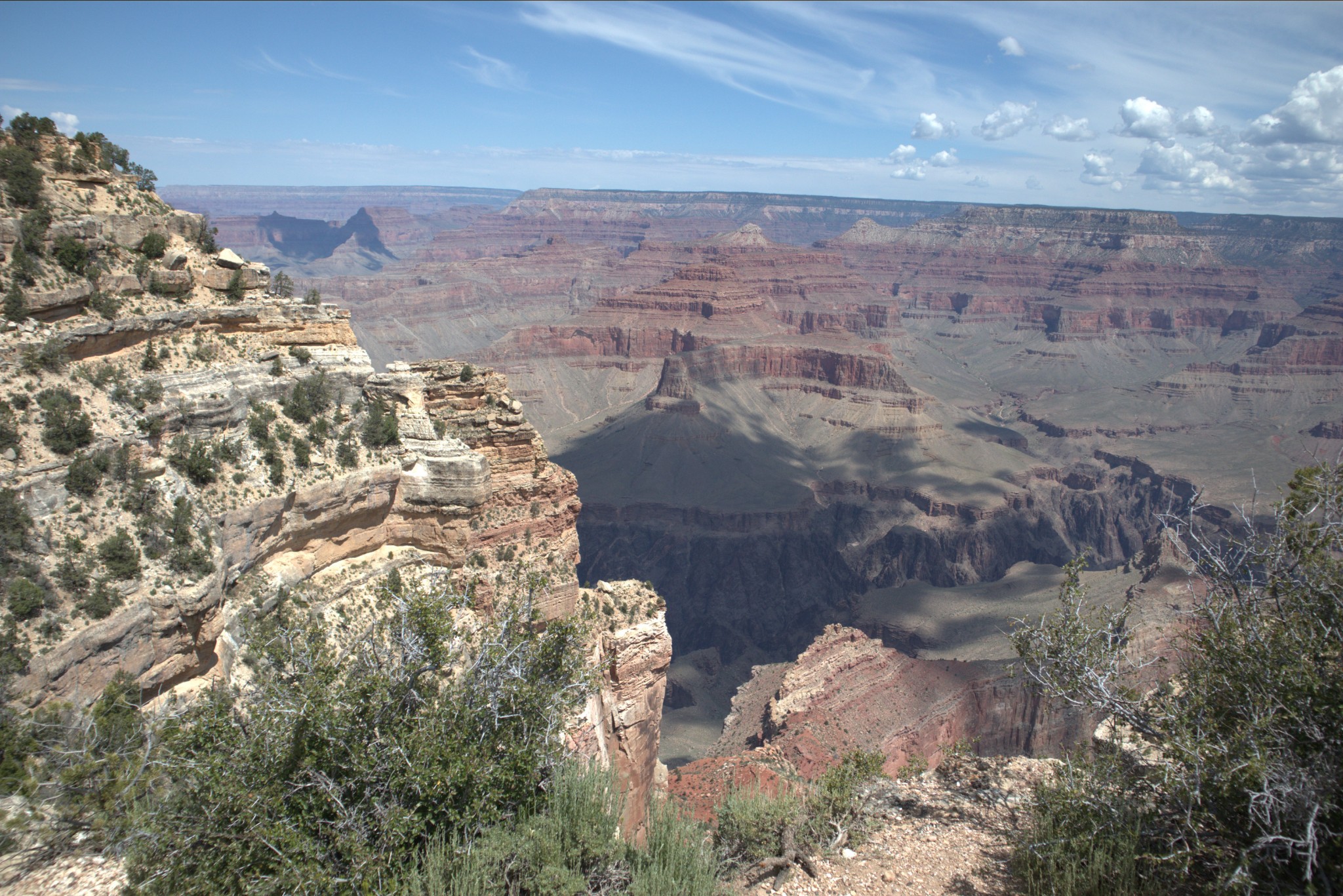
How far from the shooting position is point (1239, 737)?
396 inches

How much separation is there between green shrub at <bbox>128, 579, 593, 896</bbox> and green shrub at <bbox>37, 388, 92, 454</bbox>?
691cm

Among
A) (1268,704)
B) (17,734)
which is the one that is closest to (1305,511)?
(1268,704)

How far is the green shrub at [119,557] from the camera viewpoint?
1523 centimetres

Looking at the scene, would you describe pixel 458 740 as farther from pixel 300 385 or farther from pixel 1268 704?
pixel 300 385

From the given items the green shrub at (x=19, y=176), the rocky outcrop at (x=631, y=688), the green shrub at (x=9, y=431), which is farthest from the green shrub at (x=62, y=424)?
the rocky outcrop at (x=631, y=688)

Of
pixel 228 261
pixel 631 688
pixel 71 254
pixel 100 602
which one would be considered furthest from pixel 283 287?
pixel 631 688

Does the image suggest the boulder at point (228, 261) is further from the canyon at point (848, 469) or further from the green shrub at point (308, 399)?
the canyon at point (848, 469)

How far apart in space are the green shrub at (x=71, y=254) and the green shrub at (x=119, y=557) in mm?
7340

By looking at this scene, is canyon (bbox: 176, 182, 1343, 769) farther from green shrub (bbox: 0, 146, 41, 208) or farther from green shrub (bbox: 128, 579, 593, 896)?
green shrub (bbox: 0, 146, 41, 208)

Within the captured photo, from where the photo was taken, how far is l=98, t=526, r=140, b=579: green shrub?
15234mm

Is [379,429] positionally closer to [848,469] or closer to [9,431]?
[9,431]

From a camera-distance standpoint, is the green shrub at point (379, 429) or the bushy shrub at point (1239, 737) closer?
the bushy shrub at point (1239, 737)

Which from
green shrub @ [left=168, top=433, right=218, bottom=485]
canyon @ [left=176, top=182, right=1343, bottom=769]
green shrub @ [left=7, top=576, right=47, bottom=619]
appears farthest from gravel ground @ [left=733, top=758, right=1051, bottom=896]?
green shrub @ [left=168, top=433, right=218, bottom=485]

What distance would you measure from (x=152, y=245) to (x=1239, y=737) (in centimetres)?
2514
